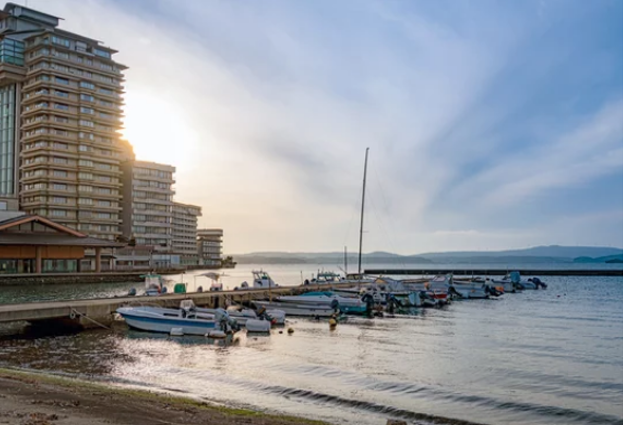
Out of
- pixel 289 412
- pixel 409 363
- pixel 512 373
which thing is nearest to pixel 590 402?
pixel 512 373

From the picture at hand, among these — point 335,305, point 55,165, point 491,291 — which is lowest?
point 491,291

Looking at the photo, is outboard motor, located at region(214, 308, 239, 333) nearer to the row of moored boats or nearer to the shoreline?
the row of moored boats

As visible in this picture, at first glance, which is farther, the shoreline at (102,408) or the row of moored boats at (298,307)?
the row of moored boats at (298,307)

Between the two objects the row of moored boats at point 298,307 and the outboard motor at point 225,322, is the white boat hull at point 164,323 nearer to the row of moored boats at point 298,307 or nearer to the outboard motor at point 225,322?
the row of moored boats at point 298,307

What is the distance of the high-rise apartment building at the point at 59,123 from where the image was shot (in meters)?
115

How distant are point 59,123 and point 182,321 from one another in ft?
315

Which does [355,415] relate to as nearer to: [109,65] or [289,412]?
[289,412]

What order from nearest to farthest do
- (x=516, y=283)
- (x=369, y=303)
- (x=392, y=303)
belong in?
(x=369, y=303) < (x=392, y=303) < (x=516, y=283)

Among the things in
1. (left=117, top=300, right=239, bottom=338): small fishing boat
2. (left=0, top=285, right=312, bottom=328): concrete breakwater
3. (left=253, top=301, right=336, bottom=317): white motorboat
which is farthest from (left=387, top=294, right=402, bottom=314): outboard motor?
(left=117, top=300, right=239, bottom=338): small fishing boat

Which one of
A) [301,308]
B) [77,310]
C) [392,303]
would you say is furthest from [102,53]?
[77,310]

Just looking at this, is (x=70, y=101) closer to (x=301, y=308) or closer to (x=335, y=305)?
(x=301, y=308)

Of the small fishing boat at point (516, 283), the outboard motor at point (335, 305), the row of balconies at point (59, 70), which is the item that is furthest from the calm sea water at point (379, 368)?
the row of balconies at point (59, 70)

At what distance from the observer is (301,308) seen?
5022 centimetres

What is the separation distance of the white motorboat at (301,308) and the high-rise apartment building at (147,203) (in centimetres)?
9282
